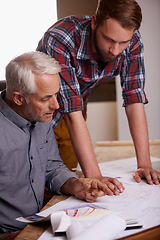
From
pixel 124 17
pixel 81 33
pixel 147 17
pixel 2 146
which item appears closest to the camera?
pixel 2 146

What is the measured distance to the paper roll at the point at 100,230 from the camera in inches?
24.7

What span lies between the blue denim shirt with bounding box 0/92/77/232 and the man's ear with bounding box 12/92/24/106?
4 cm

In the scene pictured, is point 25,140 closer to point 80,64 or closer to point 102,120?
point 80,64

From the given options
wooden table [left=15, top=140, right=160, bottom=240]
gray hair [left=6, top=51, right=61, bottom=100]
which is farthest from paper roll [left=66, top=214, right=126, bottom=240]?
gray hair [left=6, top=51, right=61, bottom=100]

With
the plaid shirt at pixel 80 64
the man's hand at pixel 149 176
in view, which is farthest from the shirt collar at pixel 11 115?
the man's hand at pixel 149 176

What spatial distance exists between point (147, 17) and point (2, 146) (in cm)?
264

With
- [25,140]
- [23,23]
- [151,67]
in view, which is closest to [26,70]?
[25,140]

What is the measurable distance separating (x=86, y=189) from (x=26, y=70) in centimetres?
43

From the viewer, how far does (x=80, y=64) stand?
54.7 inches

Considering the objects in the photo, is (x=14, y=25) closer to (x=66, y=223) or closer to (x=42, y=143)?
(x=42, y=143)

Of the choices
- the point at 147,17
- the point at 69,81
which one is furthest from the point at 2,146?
the point at 147,17

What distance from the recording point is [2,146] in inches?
40.6

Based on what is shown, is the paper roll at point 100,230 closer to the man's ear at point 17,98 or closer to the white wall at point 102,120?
the man's ear at point 17,98

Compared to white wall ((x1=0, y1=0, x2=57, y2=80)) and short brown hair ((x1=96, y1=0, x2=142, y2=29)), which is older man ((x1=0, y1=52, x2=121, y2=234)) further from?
white wall ((x1=0, y1=0, x2=57, y2=80))
